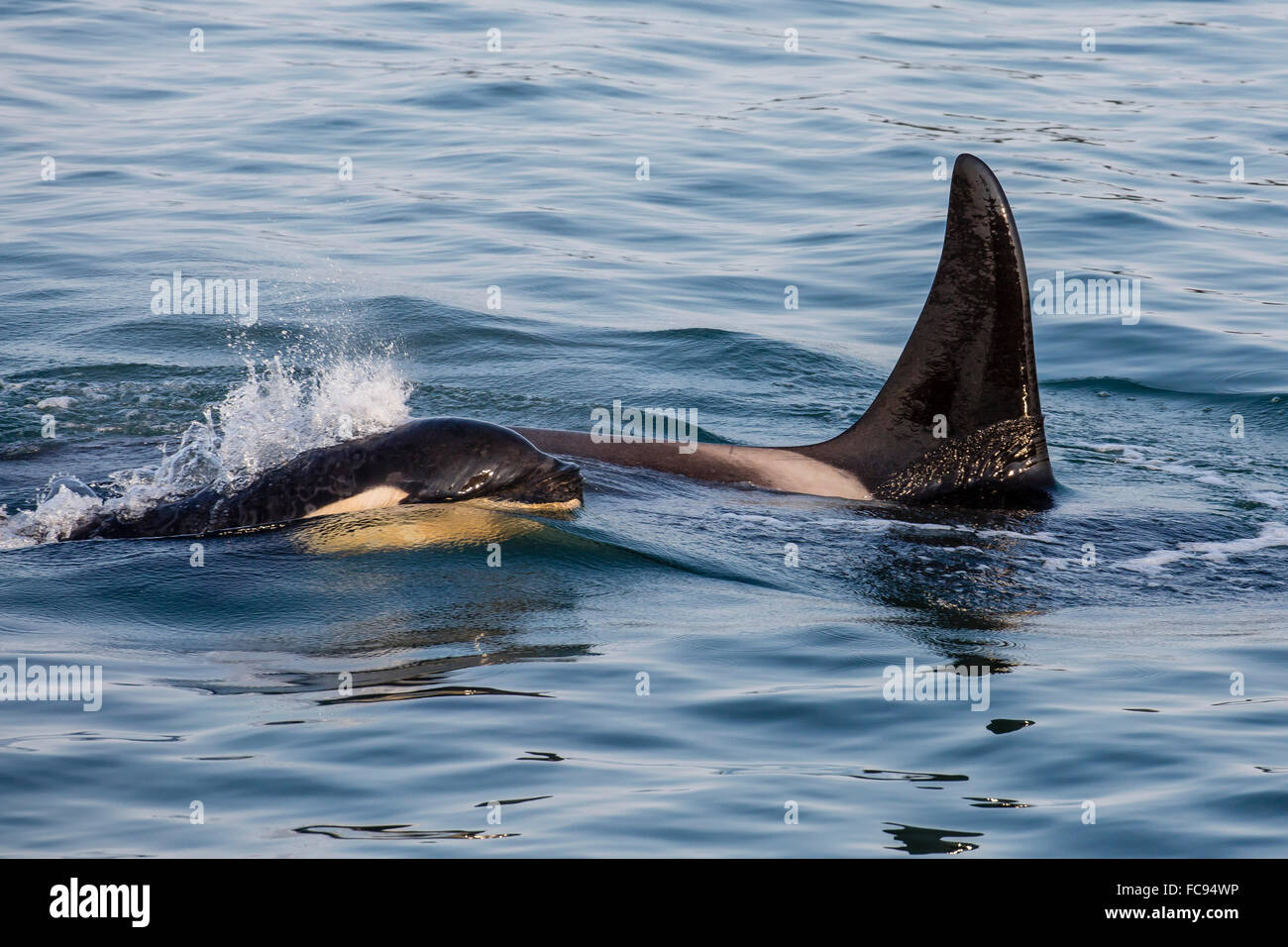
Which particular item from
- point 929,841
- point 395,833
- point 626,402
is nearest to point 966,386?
point 626,402

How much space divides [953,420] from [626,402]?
13.8 feet

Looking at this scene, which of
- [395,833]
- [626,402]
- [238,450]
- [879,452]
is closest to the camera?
[395,833]

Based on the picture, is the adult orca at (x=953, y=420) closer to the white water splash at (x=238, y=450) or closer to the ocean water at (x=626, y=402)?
the ocean water at (x=626, y=402)

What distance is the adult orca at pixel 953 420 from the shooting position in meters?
9.76

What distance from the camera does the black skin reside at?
877cm

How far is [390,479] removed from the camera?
874 centimetres

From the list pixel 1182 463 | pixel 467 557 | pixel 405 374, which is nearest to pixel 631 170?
pixel 405 374

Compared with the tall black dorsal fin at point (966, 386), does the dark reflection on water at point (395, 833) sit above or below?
below

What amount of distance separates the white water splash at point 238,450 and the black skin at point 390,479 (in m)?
0.19

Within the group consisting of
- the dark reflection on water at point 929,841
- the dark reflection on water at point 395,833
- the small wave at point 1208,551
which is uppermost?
the small wave at point 1208,551

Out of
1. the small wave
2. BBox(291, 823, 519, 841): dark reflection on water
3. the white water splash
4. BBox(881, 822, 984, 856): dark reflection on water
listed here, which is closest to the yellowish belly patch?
the white water splash

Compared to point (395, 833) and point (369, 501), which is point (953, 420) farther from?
point (395, 833)

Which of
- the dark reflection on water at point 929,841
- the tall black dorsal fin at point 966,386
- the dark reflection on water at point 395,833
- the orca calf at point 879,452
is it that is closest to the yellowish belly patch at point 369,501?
the orca calf at point 879,452

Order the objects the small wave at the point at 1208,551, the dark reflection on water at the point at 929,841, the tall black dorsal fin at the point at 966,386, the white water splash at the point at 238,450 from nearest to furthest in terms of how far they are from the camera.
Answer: the dark reflection on water at the point at 929,841 < the white water splash at the point at 238,450 < the small wave at the point at 1208,551 < the tall black dorsal fin at the point at 966,386
